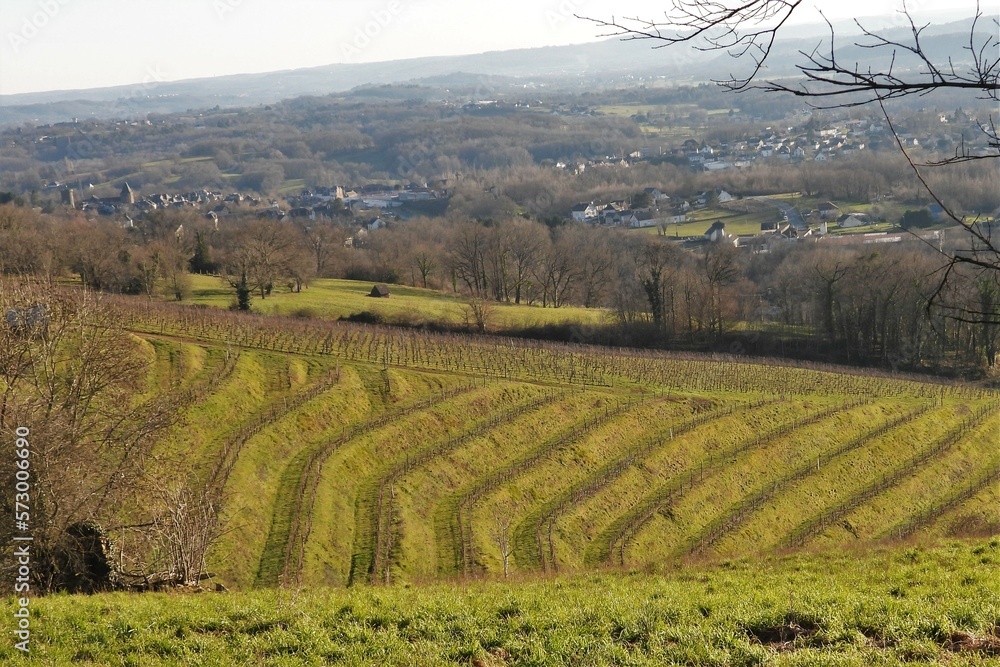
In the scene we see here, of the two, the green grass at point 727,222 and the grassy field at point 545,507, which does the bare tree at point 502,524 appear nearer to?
the grassy field at point 545,507

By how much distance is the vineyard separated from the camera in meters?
25.0

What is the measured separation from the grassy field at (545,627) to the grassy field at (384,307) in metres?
45.7

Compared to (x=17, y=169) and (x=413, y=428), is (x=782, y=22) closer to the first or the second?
(x=413, y=428)

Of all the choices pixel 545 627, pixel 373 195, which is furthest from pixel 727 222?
pixel 545 627

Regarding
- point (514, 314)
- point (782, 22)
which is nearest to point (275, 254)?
point (514, 314)

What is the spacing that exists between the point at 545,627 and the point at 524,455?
2290 centimetres

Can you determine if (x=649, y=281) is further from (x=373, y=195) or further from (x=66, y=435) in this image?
(x=373, y=195)

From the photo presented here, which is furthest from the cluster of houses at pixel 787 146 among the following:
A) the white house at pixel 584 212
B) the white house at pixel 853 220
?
the white house at pixel 853 220

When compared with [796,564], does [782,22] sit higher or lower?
higher

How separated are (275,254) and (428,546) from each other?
133 feet

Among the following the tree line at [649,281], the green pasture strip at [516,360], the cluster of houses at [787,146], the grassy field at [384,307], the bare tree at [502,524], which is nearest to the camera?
the bare tree at [502,524]

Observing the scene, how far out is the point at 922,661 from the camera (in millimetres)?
7680

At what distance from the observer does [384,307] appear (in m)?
58.8

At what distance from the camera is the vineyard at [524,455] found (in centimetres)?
2498
